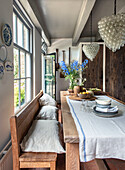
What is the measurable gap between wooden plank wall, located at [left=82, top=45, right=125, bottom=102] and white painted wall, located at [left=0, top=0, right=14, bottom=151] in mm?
3113

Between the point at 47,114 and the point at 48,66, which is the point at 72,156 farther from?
the point at 48,66

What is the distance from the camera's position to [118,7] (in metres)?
3.39

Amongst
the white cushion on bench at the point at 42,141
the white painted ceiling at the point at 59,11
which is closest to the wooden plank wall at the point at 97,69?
the white painted ceiling at the point at 59,11

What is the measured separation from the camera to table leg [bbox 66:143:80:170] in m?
1.10

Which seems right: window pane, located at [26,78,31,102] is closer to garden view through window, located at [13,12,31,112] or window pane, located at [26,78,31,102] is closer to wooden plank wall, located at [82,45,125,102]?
garden view through window, located at [13,12,31,112]

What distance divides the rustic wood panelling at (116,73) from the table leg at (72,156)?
3188 mm

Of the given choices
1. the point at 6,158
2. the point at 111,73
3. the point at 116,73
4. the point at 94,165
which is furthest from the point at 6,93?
the point at 111,73

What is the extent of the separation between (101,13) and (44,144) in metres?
3.55

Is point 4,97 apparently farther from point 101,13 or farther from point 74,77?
point 101,13

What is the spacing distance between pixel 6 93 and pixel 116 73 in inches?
144

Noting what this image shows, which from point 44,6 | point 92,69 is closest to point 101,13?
point 44,6

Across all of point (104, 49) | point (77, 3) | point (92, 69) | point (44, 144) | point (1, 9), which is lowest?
point (44, 144)

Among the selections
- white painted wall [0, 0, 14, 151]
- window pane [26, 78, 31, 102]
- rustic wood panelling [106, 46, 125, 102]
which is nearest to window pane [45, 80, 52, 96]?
rustic wood panelling [106, 46, 125, 102]

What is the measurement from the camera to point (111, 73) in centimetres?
495
